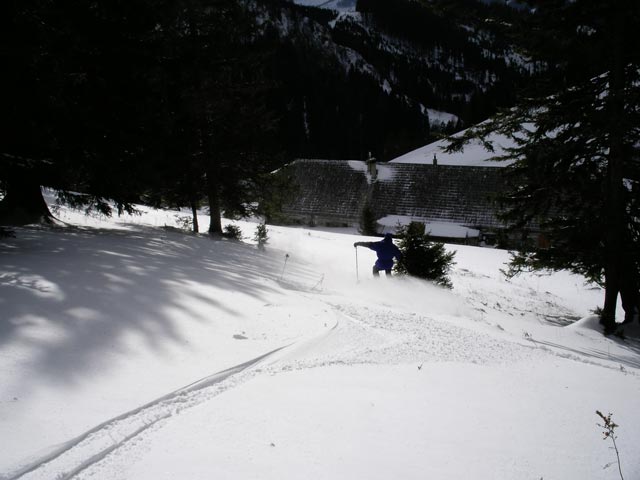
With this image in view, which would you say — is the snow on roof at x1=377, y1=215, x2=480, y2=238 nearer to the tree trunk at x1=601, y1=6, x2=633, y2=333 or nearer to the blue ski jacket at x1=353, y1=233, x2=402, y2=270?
the blue ski jacket at x1=353, y1=233, x2=402, y2=270

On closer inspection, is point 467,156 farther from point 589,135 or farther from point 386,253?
point 386,253

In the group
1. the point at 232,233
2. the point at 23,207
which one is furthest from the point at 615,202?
Result: the point at 23,207

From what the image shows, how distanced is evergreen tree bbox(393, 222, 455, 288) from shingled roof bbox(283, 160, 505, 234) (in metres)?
26.1

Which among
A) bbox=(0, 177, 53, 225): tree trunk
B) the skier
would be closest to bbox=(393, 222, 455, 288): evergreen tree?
the skier

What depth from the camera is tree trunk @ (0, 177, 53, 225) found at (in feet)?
34.0

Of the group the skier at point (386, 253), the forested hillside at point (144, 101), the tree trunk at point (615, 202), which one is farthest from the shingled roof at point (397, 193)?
the skier at point (386, 253)

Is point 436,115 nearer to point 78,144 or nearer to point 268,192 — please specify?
point 268,192

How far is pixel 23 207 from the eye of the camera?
35.6 feet

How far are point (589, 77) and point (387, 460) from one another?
11189mm

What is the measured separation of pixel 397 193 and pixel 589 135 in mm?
29659

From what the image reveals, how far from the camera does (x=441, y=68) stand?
6924 inches

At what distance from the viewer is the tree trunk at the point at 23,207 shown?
34.0ft

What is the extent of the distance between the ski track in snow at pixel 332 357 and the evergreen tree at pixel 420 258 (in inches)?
174

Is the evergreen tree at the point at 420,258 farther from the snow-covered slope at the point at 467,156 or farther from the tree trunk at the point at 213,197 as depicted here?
the snow-covered slope at the point at 467,156
